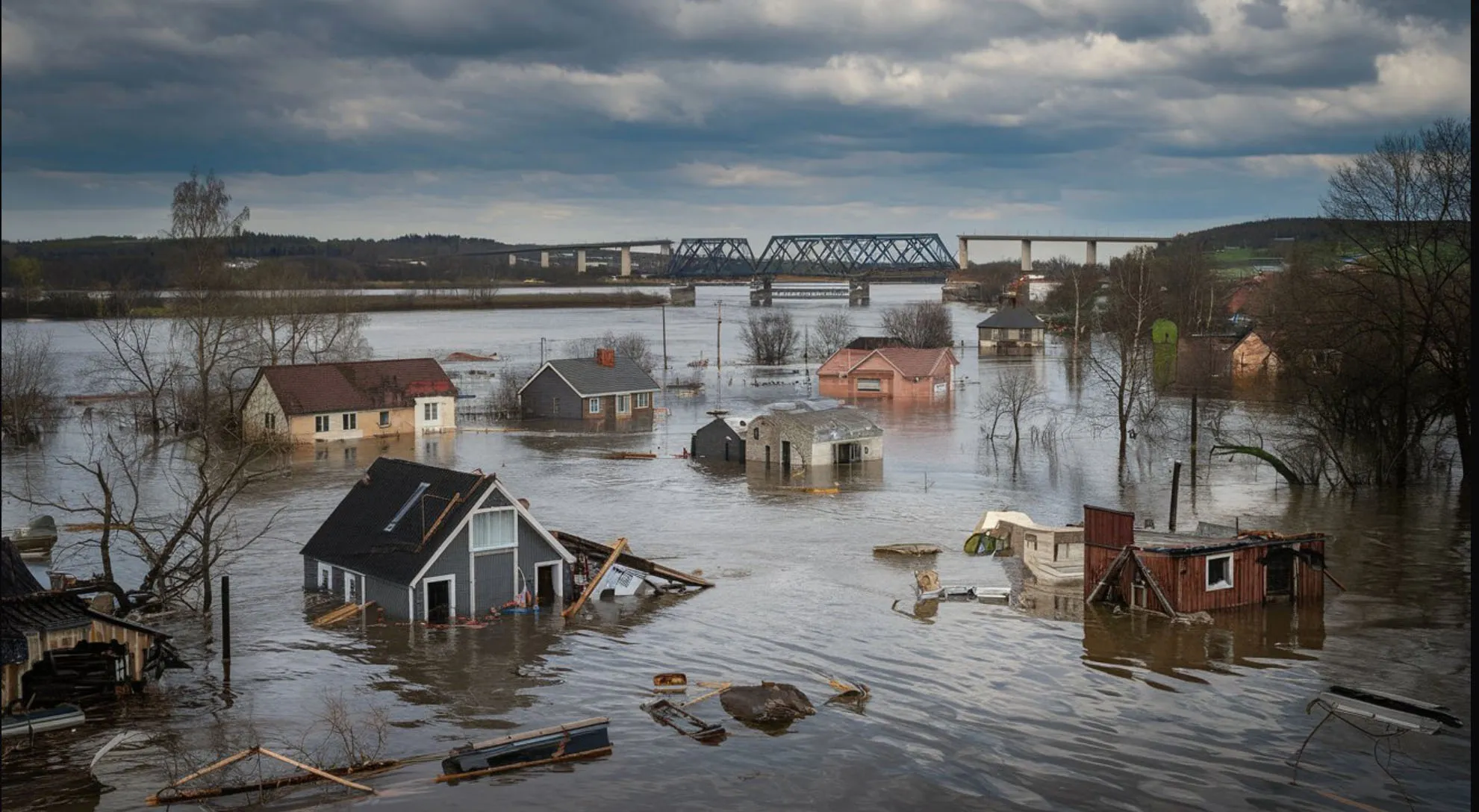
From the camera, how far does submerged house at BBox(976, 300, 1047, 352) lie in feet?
273

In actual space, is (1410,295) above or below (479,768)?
above

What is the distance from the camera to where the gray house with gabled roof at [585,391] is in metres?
49.1

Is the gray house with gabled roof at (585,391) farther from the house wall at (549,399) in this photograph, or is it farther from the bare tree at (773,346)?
the bare tree at (773,346)

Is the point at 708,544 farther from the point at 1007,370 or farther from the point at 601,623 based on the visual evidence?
the point at 1007,370

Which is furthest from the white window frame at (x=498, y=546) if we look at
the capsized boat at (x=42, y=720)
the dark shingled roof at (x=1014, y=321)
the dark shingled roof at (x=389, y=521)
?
the dark shingled roof at (x=1014, y=321)

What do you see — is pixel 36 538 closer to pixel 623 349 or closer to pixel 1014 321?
pixel 623 349

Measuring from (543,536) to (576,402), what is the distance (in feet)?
90.7

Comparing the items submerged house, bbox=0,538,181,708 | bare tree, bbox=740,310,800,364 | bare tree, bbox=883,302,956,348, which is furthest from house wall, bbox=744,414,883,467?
bare tree, bbox=740,310,800,364

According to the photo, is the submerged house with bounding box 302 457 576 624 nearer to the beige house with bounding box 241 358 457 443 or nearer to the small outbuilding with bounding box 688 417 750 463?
the small outbuilding with bounding box 688 417 750 463

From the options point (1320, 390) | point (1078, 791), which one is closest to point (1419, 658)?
point (1078, 791)

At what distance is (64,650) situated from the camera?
53.7 feet

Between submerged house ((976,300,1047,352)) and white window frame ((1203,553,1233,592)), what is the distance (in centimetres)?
6117

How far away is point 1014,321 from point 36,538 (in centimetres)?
6591

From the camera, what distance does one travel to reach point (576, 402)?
49.0m
